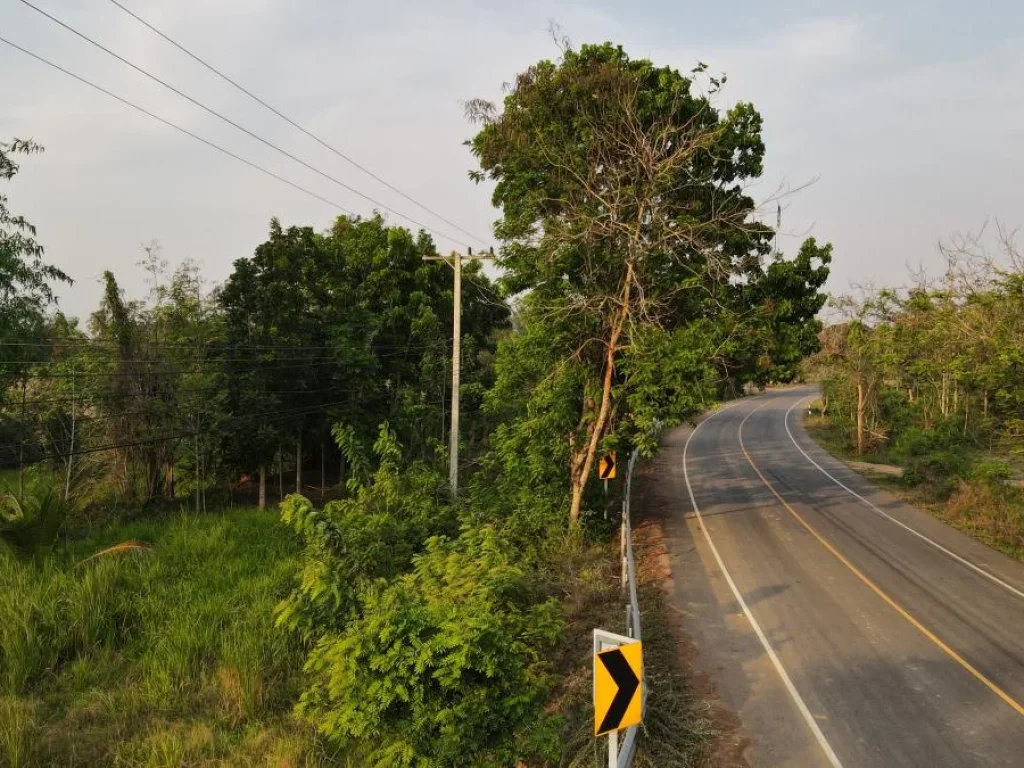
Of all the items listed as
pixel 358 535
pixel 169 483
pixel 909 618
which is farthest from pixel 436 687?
pixel 169 483

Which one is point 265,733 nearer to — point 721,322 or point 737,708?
point 737,708

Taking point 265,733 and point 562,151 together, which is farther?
point 562,151

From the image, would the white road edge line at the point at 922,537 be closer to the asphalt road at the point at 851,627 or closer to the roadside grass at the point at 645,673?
the asphalt road at the point at 851,627

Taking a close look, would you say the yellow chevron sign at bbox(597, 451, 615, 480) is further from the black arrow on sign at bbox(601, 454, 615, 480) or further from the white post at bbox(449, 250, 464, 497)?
the white post at bbox(449, 250, 464, 497)

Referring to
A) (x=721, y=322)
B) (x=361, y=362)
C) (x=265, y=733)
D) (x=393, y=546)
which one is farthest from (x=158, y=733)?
(x=361, y=362)

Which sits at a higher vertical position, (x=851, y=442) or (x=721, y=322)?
(x=721, y=322)

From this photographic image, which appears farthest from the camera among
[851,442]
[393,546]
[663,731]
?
[851,442]

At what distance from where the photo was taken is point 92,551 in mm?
18812

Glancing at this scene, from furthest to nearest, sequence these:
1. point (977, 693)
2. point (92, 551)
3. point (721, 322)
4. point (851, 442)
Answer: point (851, 442)
point (92, 551)
point (721, 322)
point (977, 693)

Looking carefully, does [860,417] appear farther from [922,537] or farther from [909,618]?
[909,618]

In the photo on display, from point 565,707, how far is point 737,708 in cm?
270

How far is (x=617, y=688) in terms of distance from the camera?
534cm

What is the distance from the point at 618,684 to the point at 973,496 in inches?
855

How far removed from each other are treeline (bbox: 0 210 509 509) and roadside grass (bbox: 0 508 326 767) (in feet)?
20.7
